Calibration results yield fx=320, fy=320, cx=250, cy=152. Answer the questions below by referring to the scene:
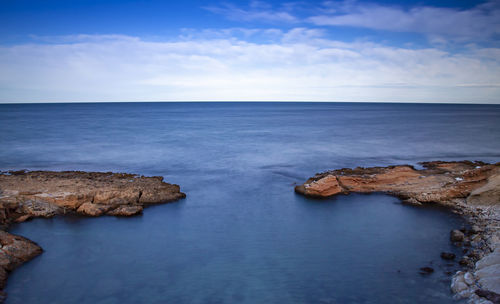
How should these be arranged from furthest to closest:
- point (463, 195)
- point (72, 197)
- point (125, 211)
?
point (463, 195) → point (72, 197) → point (125, 211)

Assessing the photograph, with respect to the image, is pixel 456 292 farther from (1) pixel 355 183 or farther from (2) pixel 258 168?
(2) pixel 258 168

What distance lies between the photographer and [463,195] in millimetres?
17594

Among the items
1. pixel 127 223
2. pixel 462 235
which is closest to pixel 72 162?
pixel 127 223

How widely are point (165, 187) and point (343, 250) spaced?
11073mm

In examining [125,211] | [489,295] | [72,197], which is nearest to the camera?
[489,295]

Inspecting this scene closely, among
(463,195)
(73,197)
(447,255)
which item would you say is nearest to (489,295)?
(447,255)

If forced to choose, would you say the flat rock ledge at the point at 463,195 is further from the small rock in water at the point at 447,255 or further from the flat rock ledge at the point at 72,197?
the flat rock ledge at the point at 72,197

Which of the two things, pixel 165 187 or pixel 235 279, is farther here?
pixel 165 187

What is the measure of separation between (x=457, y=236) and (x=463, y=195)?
521cm

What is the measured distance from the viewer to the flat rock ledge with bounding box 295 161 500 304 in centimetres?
1005

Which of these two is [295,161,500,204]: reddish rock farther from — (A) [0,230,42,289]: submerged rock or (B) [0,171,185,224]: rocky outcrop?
(A) [0,230,42,289]: submerged rock

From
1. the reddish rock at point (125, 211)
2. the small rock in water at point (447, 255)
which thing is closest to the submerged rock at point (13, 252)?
the reddish rock at point (125, 211)

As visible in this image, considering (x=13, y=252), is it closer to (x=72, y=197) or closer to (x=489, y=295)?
(x=72, y=197)

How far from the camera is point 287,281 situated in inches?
446
